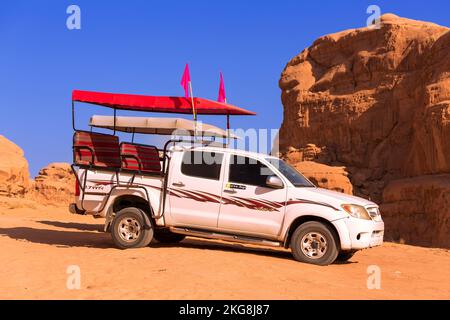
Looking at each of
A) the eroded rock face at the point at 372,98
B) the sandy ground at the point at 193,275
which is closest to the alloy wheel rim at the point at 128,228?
the sandy ground at the point at 193,275

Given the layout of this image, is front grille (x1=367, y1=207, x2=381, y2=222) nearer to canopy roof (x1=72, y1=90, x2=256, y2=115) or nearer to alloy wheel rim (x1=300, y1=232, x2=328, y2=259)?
alloy wheel rim (x1=300, y1=232, x2=328, y2=259)

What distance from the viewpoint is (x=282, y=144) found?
4788 centimetres

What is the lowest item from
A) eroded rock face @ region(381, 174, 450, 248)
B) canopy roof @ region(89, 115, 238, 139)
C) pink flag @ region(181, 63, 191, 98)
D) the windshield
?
eroded rock face @ region(381, 174, 450, 248)

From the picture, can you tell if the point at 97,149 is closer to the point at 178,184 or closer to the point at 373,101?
the point at 178,184

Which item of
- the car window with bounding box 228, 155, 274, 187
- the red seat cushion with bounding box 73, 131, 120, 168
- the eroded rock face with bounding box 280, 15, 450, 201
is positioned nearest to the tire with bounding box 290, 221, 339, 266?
the car window with bounding box 228, 155, 274, 187

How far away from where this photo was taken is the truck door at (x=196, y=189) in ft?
32.6

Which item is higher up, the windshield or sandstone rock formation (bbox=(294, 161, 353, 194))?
the windshield

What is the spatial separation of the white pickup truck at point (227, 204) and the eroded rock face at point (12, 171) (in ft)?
59.6

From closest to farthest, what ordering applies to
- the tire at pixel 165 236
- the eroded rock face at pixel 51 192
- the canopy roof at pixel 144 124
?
1. the tire at pixel 165 236
2. the canopy roof at pixel 144 124
3. the eroded rock face at pixel 51 192

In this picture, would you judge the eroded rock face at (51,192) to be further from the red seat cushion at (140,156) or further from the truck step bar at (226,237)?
the truck step bar at (226,237)

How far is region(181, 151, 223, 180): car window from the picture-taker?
1010 cm

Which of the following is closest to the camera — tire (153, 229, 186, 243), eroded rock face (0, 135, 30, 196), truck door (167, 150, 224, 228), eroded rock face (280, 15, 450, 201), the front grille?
the front grille

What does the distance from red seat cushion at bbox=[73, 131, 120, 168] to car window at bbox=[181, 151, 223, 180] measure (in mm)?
1842

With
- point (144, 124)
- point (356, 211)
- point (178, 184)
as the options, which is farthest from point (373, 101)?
point (178, 184)
